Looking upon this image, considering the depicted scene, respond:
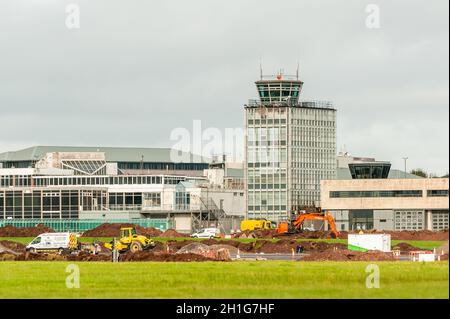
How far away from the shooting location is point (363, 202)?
196500 millimetres

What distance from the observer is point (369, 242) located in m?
109

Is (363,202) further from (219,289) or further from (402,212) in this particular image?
(219,289)

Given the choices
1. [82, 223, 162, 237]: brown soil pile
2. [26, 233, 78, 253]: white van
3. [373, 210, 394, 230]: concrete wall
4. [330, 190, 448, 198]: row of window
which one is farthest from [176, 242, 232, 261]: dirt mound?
[373, 210, 394, 230]: concrete wall

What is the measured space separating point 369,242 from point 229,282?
149 ft

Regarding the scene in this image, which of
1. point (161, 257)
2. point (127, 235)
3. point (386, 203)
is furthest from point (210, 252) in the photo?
point (386, 203)

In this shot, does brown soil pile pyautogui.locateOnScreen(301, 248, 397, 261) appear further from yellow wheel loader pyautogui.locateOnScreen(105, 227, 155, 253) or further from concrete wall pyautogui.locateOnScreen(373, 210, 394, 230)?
concrete wall pyautogui.locateOnScreen(373, 210, 394, 230)

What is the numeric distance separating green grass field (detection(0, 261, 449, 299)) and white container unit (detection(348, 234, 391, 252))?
26.3 meters

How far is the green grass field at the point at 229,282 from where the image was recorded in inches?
2288

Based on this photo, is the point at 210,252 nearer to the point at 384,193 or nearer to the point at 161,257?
the point at 161,257

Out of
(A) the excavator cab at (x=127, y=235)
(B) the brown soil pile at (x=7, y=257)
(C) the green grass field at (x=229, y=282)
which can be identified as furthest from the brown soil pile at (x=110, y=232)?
(C) the green grass field at (x=229, y=282)

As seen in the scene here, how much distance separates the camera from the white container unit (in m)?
108

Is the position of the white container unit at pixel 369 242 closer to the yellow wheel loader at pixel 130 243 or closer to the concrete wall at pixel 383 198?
the yellow wheel loader at pixel 130 243
